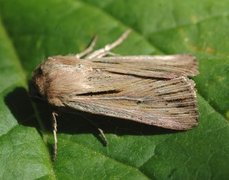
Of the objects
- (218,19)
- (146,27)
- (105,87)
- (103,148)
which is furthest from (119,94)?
(218,19)

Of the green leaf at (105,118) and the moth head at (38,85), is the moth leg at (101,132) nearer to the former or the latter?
the green leaf at (105,118)

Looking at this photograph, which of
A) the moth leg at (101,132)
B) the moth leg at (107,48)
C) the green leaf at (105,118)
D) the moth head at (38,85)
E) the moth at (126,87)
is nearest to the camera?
the green leaf at (105,118)

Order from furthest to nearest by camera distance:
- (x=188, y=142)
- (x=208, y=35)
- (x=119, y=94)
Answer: (x=208, y=35)
(x=119, y=94)
(x=188, y=142)

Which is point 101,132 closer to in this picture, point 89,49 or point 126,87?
point 126,87

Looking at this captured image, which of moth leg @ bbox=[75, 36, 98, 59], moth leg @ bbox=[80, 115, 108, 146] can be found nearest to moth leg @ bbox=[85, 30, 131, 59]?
moth leg @ bbox=[75, 36, 98, 59]

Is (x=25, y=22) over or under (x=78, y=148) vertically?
over

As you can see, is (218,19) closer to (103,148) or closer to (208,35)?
(208,35)

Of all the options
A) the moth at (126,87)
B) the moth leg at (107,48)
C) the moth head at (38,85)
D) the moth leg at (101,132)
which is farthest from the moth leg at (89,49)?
the moth leg at (101,132)
